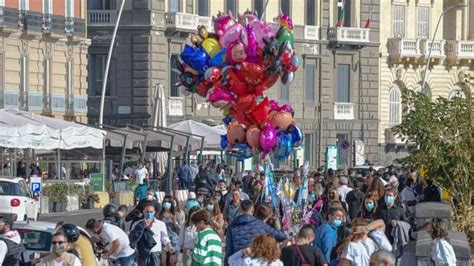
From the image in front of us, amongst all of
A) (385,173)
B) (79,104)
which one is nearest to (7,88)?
(79,104)

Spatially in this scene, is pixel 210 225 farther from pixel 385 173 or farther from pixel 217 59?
pixel 385 173

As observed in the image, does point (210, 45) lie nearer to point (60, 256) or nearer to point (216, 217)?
point (216, 217)

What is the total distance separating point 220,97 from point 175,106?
31679mm

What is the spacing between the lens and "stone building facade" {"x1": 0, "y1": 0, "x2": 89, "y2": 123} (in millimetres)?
52062

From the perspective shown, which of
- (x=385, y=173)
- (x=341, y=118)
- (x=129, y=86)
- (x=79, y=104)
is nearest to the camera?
(x=385, y=173)

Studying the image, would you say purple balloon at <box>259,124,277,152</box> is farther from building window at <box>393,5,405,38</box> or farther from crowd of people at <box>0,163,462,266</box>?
building window at <box>393,5,405,38</box>

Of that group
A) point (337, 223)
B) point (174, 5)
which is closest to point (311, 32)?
point (174, 5)

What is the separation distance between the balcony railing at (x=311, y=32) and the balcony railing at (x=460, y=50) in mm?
9355

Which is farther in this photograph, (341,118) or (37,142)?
(341,118)

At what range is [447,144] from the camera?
85.0 feet

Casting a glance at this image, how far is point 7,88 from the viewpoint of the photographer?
52031 mm

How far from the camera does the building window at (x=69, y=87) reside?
56.0 metres

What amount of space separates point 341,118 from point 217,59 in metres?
40.7

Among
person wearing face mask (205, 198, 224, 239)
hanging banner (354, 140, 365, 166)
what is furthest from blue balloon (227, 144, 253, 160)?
hanging banner (354, 140, 365, 166)
